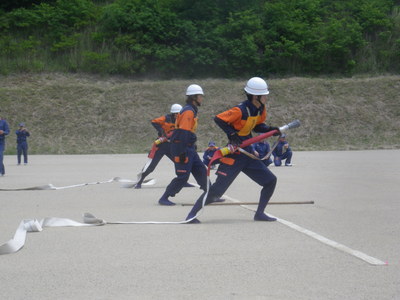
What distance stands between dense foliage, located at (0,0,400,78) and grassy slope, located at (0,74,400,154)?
1705mm

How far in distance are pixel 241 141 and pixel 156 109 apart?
102ft

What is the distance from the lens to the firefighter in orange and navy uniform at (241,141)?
322 inches

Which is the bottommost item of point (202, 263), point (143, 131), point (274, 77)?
point (143, 131)

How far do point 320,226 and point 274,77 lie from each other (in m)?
37.3

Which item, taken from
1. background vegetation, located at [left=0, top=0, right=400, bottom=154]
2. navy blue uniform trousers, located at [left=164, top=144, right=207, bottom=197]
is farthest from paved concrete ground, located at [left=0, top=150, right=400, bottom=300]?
background vegetation, located at [left=0, top=0, right=400, bottom=154]

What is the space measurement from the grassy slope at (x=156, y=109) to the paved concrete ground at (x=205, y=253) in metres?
24.2

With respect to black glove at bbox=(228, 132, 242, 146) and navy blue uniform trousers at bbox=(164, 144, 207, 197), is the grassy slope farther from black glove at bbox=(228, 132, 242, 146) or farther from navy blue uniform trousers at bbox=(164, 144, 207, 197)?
black glove at bbox=(228, 132, 242, 146)

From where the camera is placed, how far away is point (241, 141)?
8297 millimetres

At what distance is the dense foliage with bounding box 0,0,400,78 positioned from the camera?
43594mm

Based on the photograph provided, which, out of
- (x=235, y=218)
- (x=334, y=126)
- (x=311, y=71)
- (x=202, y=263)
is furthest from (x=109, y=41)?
(x=202, y=263)

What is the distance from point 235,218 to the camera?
8.88 m

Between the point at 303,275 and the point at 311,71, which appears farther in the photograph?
the point at 311,71

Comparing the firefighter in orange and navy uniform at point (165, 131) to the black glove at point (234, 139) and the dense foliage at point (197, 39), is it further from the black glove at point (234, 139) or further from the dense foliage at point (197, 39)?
the dense foliage at point (197, 39)

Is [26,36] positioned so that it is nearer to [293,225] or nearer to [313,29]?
[313,29]
